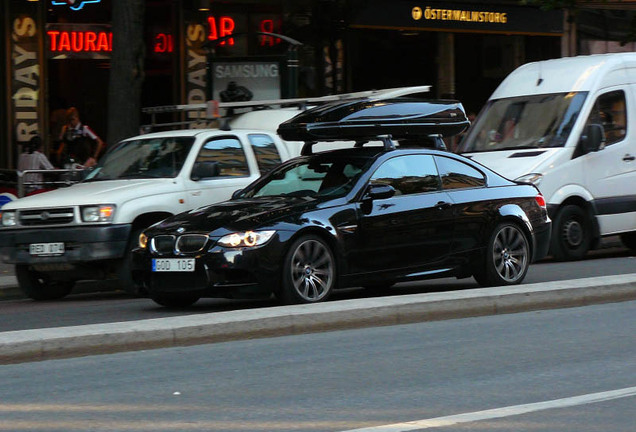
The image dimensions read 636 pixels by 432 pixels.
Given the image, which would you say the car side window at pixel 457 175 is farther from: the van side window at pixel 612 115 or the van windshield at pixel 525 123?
the van side window at pixel 612 115

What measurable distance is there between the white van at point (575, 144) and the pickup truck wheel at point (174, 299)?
562 centimetres

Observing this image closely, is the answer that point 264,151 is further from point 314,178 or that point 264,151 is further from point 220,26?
point 220,26

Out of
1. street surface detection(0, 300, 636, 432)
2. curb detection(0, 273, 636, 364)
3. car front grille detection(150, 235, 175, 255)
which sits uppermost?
car front grille detection(150, 235, 175, 255)

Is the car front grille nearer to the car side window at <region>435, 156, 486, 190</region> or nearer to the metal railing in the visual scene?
the car side window at <region>435, 156, 486, 190</region>

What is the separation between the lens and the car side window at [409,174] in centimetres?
1169

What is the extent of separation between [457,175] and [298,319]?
10.4ft

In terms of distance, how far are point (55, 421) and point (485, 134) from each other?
11.5m

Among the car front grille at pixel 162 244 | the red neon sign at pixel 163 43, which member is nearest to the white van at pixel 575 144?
the car front grille at pixel 162 244

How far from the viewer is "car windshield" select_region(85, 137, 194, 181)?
13.7 m

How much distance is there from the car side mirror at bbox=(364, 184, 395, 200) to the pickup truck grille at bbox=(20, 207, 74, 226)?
129 inches

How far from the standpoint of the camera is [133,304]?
12562 mm

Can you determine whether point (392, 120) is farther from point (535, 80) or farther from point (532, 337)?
point (535, 80)

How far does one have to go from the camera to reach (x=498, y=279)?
1235 cm

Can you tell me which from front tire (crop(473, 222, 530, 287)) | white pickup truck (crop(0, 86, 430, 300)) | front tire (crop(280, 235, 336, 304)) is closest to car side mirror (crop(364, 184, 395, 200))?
front tire (crop(280, 235, 336, 304))
